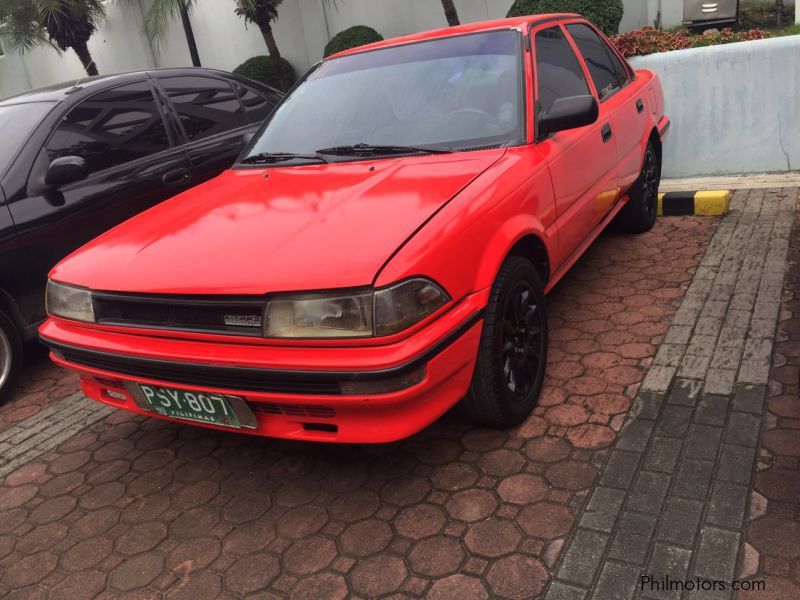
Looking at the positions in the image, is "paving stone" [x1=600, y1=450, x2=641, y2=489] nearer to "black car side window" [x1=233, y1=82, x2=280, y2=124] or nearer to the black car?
the black car

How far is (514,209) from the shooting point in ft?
10.0

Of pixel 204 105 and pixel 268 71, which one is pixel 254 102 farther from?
pixel 268 71

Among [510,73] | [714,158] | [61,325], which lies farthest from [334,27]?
[61,325]

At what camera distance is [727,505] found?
246 cm

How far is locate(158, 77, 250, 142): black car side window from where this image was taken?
529 centimetres

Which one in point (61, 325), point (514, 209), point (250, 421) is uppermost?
point (514, 209)

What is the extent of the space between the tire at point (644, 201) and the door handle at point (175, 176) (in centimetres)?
323

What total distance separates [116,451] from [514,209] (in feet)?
7.32

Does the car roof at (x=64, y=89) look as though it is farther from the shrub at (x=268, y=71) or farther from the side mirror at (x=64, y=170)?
the shrub at (x=268, y=71)

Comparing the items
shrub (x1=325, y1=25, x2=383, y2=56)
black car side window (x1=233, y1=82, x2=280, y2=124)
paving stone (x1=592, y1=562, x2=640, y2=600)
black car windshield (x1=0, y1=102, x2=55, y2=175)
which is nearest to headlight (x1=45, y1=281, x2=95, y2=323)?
black car windshield (x1=0, y1=102, x2=55, y2=175)

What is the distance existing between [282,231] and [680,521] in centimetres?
180

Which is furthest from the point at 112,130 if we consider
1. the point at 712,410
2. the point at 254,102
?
the point at 712,410

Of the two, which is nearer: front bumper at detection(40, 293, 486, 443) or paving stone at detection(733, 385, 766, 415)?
front bumper at detection(40, 293, 486, 443)

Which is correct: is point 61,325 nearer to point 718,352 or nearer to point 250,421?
point 250,421
